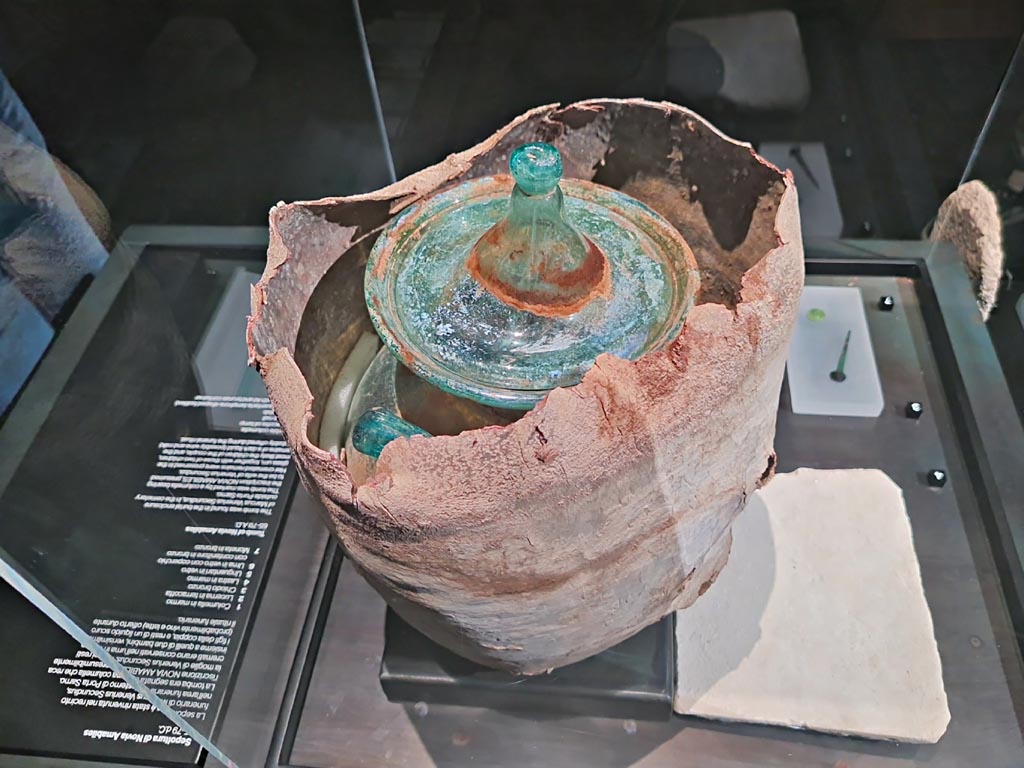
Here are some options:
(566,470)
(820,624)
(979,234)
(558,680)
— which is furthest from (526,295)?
(979,234)

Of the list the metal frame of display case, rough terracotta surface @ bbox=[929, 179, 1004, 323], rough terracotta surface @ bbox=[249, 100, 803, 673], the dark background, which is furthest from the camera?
rough terracotta surface @ bbox=[929, 179, 1004, 323]

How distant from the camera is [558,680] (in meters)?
1.44

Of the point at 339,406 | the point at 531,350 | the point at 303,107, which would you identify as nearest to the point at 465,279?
the point at 531,350

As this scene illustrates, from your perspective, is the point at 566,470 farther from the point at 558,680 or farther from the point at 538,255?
the point at 558,680

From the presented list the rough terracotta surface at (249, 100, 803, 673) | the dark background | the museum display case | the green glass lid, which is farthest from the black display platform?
the dark background

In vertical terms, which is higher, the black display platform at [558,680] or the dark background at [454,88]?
the dark background at [454,88]

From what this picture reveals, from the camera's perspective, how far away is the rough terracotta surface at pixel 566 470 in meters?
0.91

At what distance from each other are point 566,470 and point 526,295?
32cm

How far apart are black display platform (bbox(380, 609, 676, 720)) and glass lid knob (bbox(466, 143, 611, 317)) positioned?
62 centimetres

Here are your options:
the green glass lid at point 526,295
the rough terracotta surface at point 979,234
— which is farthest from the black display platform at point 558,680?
the rough terracotta surface at point 979,234

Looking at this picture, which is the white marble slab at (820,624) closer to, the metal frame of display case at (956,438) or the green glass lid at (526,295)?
the metal frame of display case at (956,438)

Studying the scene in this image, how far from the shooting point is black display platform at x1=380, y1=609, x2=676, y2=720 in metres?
1.43

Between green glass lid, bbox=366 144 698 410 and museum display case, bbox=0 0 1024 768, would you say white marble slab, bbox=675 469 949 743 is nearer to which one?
→ museum display case, bbox=0 0 1024 768

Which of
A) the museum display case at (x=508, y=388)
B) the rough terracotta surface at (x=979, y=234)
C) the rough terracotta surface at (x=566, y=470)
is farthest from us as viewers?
the rough terracotta surface at (x=979, y=234)
